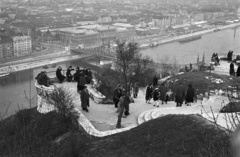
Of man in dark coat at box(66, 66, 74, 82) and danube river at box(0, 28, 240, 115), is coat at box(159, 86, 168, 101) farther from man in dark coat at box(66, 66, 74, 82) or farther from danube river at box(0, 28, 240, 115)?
danube river at box(0, 28, 240, 115)

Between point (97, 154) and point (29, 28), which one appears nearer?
point (97, 154)

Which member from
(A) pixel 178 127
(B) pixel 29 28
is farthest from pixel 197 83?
(B) pixel 29 28

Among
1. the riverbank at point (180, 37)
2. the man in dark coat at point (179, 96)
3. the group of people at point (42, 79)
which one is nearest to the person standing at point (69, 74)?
the group of people at point (42, 79)

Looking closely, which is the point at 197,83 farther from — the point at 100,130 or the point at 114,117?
the point at 100,130

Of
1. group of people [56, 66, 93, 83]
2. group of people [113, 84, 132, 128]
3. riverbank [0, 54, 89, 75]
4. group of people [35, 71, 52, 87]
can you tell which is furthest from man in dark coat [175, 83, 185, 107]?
riverbank [0, 54, 89, 75]

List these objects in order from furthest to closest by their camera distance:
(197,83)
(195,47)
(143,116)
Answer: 1. (195,47)
2. (197,83)
3. (143,116)
